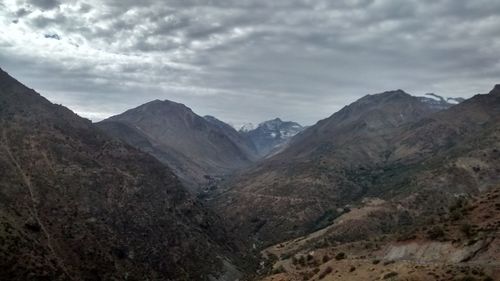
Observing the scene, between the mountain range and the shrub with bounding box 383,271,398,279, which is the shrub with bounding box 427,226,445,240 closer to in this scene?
the mountain range

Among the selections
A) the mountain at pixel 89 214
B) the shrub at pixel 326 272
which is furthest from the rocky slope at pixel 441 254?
the mountain at pixel 89 214

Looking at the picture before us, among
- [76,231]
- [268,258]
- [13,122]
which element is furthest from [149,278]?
[13,122]

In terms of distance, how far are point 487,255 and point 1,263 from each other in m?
78.7

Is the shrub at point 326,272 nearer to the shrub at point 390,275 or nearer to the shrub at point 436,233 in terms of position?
the shrub at point 436,233

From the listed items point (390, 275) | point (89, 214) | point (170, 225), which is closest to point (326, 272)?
point (390, 275)

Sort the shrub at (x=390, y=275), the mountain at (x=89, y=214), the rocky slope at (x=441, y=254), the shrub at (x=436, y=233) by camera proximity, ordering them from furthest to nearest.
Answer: the mountain at (x=89, y=214) → the shrub at (x=436, y=233) → the shrub at (x=390, y=275) → the rocky slope at (x=441, y=254)

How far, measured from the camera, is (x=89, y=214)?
126062mm

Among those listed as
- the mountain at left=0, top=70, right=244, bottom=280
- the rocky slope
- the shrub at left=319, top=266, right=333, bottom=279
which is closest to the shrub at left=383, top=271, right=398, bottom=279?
the rocky slope

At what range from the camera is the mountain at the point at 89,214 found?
→ 105 meters

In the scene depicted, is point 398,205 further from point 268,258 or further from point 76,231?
point 76,231

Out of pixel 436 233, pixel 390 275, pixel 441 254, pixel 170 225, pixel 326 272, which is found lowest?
pixel 170 225

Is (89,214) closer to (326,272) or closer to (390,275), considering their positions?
(326,272)

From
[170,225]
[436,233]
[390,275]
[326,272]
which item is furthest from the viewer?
[170,225]

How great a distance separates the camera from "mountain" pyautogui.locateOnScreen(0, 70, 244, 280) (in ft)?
343
